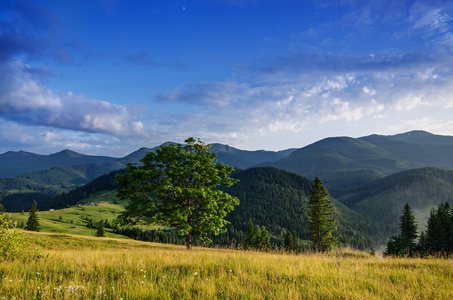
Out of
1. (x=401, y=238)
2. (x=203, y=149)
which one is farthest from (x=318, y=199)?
(x=203, y=149)

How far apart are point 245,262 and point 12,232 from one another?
928cm

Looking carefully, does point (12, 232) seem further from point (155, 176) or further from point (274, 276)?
point (155, 176)

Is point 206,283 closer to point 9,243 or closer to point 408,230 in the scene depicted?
point 9,243

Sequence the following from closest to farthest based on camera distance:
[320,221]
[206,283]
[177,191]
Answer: [206,283]
[177,191]
[320,221]

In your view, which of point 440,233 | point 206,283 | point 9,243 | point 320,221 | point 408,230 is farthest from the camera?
point 408,230

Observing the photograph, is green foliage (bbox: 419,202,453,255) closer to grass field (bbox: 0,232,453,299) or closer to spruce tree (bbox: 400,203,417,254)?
spruce tree (bbox: 400,203,417,254)

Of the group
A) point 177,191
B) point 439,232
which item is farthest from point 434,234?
point 177,191

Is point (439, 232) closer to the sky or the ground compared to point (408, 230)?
closer to the sky

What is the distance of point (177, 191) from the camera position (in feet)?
74.0

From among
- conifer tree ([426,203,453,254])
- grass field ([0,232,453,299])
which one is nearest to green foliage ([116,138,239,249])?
grass field ([0,232,453,299])

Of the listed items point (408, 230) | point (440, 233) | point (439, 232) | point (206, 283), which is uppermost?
point (206, 283)

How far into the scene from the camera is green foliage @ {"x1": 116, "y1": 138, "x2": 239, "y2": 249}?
881 inches

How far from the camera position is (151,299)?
508 centimetres

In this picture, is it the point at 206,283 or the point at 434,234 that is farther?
the point at 434,234
